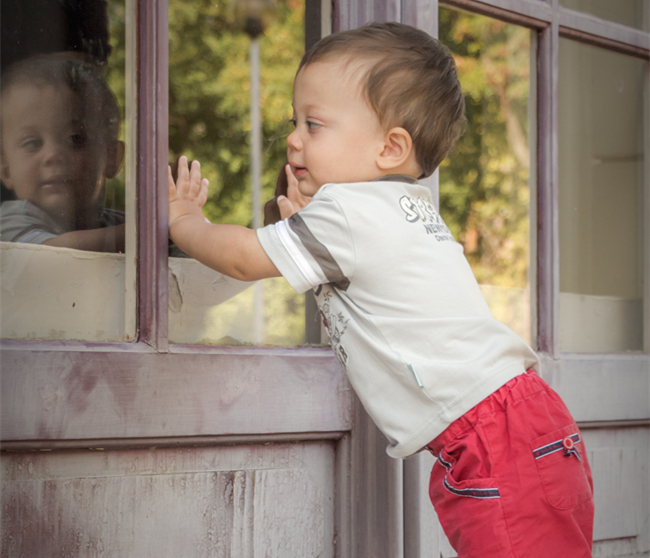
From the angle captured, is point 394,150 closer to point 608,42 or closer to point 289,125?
point 289,125

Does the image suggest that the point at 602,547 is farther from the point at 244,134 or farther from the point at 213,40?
the point at 213,40

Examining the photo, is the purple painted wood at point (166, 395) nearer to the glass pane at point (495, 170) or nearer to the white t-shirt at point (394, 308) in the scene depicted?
the white t-shirt at point (394, 308)

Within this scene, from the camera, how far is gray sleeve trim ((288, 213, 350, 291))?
39.1 inches

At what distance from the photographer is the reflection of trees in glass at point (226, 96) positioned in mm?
1460

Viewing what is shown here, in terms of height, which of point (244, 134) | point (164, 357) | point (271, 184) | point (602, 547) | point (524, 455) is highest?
point (244, 134)

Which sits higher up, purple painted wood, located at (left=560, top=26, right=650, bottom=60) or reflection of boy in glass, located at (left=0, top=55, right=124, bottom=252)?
purple painted wood, located at (left=560, top=26, right=650, bottom=60)

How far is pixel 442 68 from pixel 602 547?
51.3 inches

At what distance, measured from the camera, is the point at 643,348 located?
6.28 feet

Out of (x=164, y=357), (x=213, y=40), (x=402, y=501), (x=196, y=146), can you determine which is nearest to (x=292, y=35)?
(x=213, y=40)

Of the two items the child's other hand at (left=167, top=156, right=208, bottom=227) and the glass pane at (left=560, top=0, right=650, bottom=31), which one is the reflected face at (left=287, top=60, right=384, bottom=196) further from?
the glass pane at (left=560, top=0, right=650, bottom=31)

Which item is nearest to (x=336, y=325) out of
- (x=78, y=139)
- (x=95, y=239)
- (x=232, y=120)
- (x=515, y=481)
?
(x=515, y=481)

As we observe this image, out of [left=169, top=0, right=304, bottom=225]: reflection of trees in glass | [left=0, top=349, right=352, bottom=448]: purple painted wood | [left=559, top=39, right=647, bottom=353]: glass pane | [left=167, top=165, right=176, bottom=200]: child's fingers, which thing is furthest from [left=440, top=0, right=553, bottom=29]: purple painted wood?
[left=0, top=349, right=352, bottom=448]: purple painted wood

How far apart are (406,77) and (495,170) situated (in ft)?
2.80

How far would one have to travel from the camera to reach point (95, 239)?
1.20 metres
